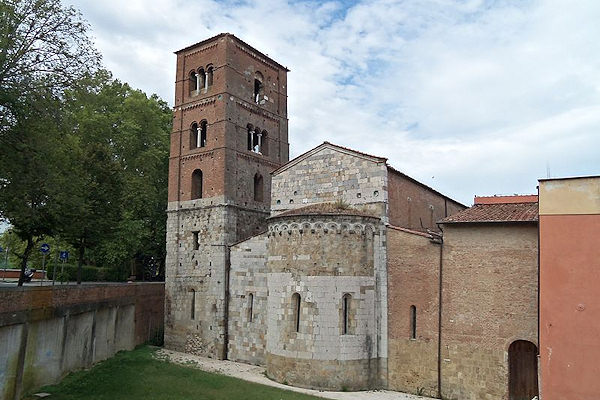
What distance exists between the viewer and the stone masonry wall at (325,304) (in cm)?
1662

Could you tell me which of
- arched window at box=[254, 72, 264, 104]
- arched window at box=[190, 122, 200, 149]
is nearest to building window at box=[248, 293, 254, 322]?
arched window at box=[190, 122, 200, 149]

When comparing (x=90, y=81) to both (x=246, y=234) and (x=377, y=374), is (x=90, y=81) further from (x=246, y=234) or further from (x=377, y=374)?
(x=377, y=374)

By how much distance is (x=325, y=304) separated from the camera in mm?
16891

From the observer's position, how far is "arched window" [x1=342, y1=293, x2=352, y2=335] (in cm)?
1689

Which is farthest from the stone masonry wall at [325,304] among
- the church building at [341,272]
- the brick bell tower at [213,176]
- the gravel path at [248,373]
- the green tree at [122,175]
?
the green tree at [122,175]

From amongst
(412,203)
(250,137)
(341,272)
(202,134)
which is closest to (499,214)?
(412,203)

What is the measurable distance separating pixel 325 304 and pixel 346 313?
2.81 ft

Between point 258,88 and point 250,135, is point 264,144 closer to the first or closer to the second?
point 250,135

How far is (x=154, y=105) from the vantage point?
3462cm

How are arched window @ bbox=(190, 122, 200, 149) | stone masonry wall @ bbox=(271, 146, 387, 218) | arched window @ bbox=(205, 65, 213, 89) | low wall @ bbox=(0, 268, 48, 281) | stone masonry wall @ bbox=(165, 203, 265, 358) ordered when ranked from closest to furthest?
1. stone masonry wall @ bbox=(271, 146, 387, 218)
2. stone masonry wall @ bbox=(165, 203, 265, 358)
3. arched window @ bbox=(205, 65, 213, 89)
4. arched window @ bbox=(190, 122, 200, 149)
5. low wall @ bbox=(0, 268, 48, 281)

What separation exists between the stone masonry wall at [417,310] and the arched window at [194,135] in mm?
12171

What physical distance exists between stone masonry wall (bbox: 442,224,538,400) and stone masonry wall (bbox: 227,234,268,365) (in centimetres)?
799

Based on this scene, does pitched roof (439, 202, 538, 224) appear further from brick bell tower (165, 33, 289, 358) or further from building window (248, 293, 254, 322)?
brick bell tower (165, 33, 289, 358)

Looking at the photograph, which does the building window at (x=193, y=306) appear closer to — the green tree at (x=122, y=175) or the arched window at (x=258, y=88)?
the green tree at (x=122, y=175)
